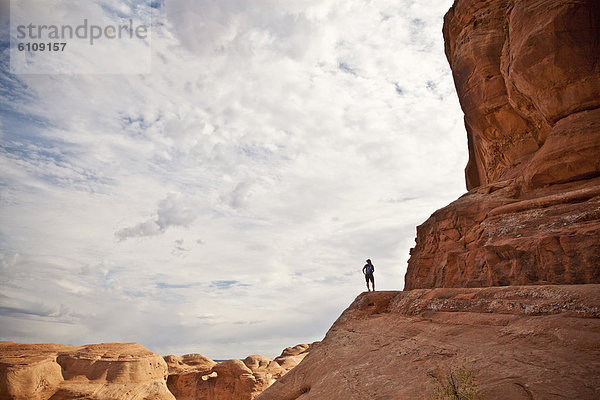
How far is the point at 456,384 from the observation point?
6.56 metres

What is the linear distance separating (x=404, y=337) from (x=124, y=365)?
31.9 meters

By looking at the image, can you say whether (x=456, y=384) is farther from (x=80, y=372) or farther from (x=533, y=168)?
(x=80, y=372)

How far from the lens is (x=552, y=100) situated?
45.5 ft

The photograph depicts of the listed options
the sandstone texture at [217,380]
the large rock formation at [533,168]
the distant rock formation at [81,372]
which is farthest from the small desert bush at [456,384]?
the sandstone texture at [217,380]

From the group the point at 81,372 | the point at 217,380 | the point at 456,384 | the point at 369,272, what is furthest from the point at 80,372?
the point at 456,384

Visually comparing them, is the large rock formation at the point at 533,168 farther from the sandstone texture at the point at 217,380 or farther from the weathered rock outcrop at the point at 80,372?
the sandstone texture at the point at 217,380

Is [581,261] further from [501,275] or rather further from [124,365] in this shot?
[124,365]

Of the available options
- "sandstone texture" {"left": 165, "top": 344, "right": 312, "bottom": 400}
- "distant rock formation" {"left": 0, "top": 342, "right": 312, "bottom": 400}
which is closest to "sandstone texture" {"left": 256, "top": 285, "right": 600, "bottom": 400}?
"distant rock formation" {"left": 0, "top": 342, "right": 312, "bottom": 400}

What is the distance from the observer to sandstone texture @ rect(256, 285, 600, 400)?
5.91 m

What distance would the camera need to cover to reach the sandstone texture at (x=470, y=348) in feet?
19.4

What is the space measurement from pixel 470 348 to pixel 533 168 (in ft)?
27.9

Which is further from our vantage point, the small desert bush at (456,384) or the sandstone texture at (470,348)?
the small desert bush at (456,384)

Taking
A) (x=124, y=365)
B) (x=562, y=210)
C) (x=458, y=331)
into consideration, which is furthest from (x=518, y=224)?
(x=124, y=365)

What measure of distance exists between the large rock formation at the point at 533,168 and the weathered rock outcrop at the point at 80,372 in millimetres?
28987
